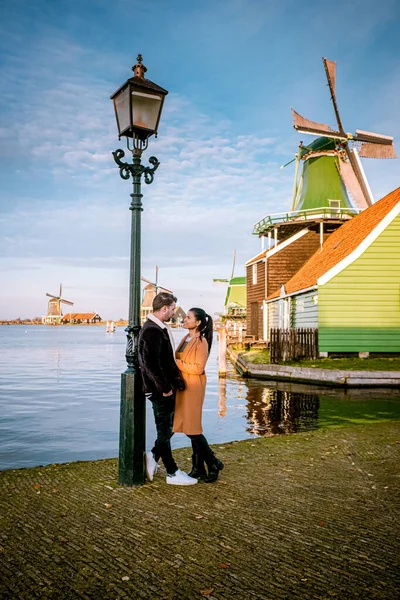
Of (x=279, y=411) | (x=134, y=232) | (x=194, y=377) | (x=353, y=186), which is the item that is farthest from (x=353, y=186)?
(x=194, y=377)

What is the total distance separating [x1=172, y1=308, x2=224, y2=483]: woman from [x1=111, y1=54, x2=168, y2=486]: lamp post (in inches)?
16.1

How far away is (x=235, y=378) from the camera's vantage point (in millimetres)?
20500

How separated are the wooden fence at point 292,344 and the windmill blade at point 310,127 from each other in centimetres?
2039

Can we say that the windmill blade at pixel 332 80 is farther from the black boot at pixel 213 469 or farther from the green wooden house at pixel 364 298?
the black boot at pixel 213 469

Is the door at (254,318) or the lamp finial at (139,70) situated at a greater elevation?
the lamp finial at (139,70)

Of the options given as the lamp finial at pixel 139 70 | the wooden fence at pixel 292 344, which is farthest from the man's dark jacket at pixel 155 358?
the wooden fence at pixel 292 344

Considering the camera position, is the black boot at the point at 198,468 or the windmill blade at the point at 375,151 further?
the windmill blade at the point at 375,151

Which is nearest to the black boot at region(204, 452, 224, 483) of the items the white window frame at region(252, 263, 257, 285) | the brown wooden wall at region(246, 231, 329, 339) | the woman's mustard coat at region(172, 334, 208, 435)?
the woman's mustard coat at region(172, 334, 208, 435)

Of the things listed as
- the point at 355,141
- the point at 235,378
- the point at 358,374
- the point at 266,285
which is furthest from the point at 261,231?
the point at 358,374

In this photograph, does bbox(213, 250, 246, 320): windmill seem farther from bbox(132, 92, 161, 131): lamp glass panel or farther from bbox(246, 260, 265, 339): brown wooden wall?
bbox(132, 92, 161, 131): lamp glass panel

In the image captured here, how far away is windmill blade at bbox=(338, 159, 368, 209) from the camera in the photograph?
1382 inches

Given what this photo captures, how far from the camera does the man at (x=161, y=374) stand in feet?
15.4

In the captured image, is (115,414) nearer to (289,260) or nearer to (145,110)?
(145,110)

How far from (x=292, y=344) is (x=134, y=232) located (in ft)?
49.3
